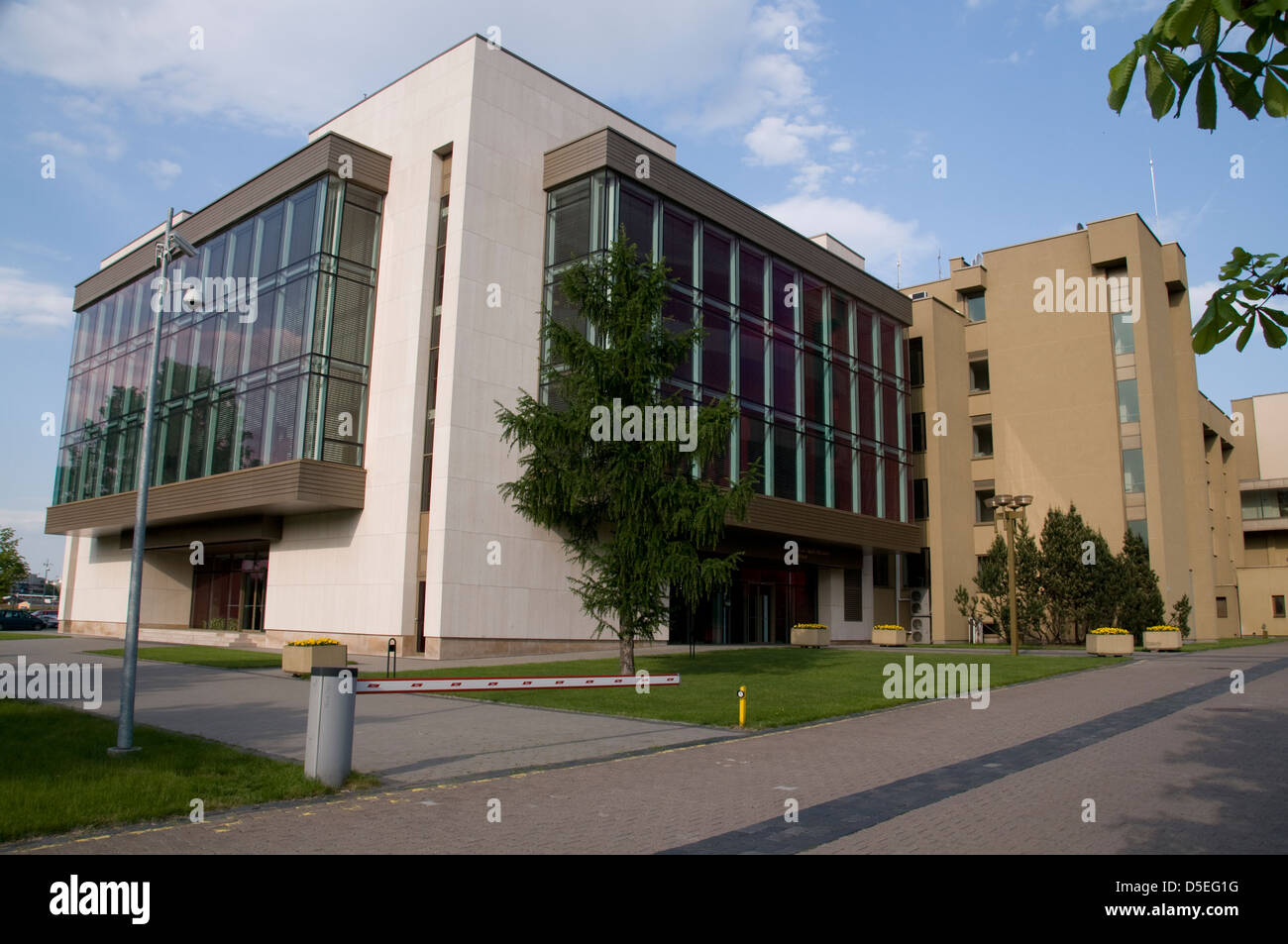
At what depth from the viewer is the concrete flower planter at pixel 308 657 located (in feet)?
67.6

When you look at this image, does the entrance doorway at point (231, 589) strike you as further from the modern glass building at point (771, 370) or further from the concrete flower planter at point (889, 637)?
the concrete flower planter at point (889, 637)

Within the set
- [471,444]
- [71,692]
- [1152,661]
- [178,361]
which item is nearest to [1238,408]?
[1152,661]

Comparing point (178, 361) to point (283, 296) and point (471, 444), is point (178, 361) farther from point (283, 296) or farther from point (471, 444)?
point (471, 444)

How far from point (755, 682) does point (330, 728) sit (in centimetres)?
1291

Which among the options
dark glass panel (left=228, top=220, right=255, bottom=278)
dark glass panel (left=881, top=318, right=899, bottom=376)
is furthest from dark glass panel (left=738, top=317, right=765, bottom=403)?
dark glass panel (left=228, top=220, right=255, bottom=278)

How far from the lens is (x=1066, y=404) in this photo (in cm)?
4697

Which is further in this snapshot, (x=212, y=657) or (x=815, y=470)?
(x=815, y=470)

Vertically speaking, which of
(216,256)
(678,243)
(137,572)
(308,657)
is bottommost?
(308,657)

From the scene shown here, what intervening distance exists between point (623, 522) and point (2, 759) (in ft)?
43.2

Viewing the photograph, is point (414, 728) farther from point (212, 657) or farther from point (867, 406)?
point (867, 406)

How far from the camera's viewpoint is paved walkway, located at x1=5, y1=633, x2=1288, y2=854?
6.74 metres

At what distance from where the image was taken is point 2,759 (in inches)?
370

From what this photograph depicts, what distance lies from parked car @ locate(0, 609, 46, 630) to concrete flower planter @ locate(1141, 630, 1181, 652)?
198 feet

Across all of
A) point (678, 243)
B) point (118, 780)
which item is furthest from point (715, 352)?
point (118, 780)
